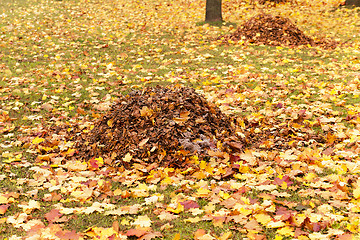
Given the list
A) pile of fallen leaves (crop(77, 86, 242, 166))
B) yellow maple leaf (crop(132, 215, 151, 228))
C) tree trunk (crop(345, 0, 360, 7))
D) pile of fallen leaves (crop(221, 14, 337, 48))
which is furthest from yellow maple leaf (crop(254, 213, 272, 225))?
tree trunk (crop(345, 0, 360, 7))

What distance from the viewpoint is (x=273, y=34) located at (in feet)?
35.5

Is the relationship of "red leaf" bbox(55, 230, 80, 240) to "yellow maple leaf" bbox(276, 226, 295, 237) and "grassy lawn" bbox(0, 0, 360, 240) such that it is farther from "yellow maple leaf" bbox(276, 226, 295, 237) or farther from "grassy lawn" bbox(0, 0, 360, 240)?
"yellow maple leaf" bbox(276, 226, 295, 237)

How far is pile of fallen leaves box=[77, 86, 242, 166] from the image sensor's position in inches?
194

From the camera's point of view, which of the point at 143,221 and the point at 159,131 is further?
the point at 159,131

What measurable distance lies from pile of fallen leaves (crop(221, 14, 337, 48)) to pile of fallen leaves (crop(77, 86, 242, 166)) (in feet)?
18.4

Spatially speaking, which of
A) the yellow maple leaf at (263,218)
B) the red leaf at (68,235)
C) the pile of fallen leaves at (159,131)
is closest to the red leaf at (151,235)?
the red leaf at (68,235)

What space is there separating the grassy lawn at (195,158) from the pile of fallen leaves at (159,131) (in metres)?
0.23

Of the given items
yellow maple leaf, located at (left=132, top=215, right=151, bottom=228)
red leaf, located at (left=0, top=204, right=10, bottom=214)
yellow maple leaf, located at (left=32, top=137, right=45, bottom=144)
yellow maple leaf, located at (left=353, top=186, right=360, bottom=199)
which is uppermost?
yellow maple leaf, located at (left=353, top=186, right=360, bottom=199)

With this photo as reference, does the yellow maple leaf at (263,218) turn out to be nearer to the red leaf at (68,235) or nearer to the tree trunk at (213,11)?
the red leaf at (68,235)

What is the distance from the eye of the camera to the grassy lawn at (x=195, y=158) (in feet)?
11.7

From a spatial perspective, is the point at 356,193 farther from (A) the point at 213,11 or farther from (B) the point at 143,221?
(A) the point at 213,11

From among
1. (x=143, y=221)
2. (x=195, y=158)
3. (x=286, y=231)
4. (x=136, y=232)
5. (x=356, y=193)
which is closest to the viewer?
(x=286, y=231)

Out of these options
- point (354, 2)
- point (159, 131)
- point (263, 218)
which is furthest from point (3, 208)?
point (354, 2)

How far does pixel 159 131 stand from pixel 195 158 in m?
0.66
